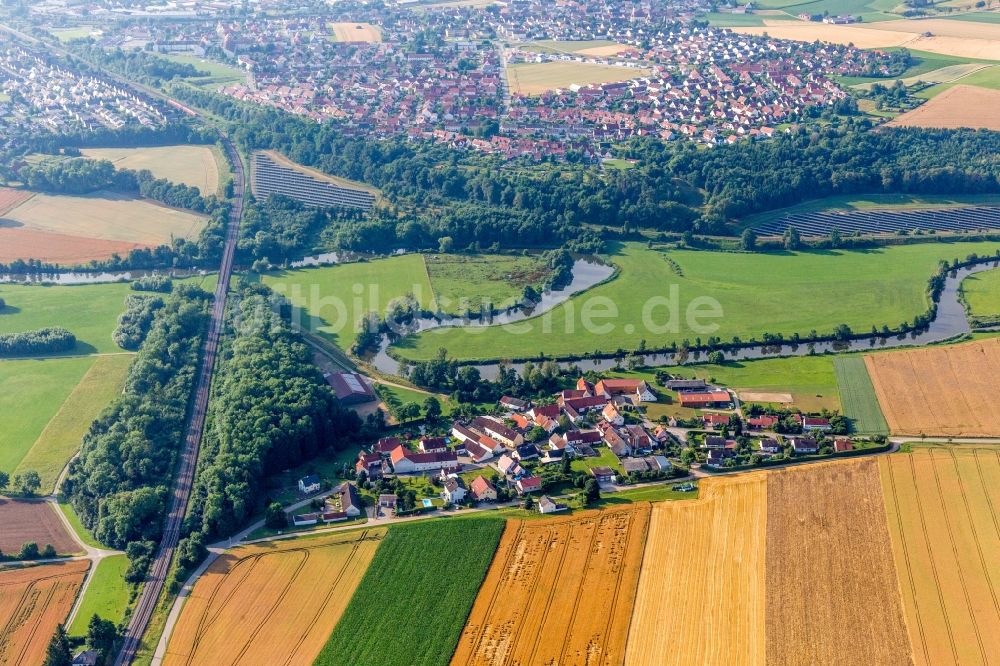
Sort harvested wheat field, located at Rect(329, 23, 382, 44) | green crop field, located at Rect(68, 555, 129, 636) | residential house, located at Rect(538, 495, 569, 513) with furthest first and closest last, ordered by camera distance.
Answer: harvested wheat field, located at Rect(329, 23, 382, 44), residential house, located at Rect(538, 495, 569, 513), green crop field, located at Rect(68, 555, 129, 636)

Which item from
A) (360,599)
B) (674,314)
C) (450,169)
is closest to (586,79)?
(450,169)

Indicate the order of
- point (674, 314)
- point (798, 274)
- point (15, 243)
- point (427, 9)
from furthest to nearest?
point (427, 9)
point (15, 243)
point (798, 274)
point (674, 314)

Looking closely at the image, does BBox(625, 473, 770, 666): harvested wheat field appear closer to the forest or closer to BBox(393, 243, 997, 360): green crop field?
BBox(393, 243, 997, 360): green crop field

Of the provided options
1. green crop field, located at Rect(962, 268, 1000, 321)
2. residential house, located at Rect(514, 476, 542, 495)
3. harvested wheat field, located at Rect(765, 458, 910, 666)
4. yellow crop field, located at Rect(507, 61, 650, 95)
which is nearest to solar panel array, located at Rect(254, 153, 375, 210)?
yellow crop field, located at Rect(507, 61, 650, 95)

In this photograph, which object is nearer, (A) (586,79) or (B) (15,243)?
(B) (15,243)

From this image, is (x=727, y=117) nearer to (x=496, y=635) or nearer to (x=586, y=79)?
(x=586, y=79)

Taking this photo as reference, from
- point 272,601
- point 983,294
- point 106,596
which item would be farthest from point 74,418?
point 983,294

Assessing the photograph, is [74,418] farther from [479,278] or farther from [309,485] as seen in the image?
[479,278]
